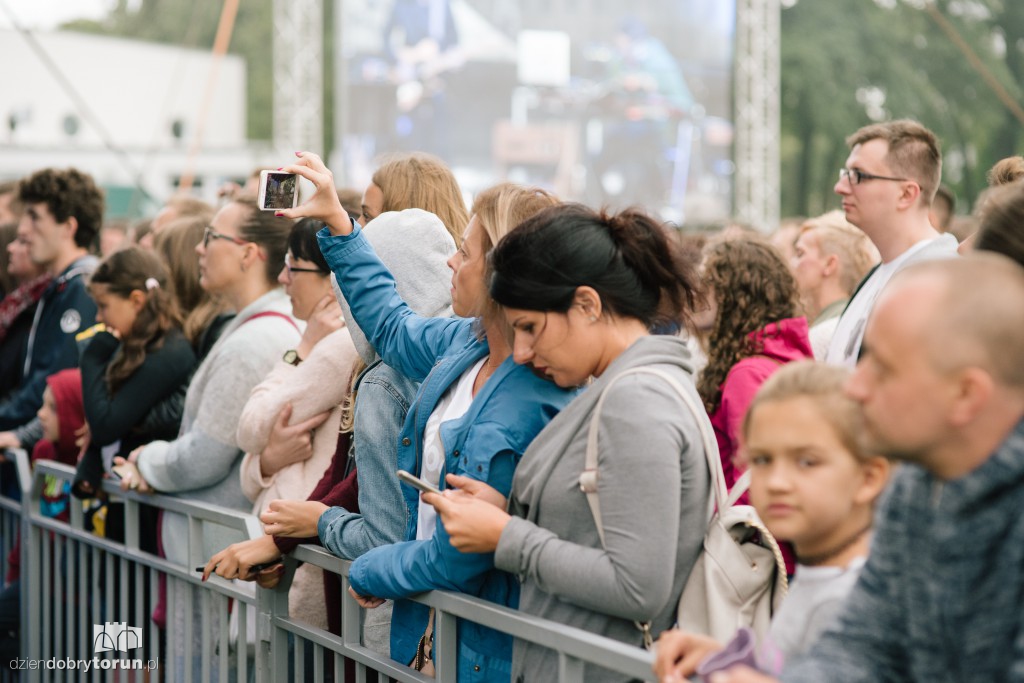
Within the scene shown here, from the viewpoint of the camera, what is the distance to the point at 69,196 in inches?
220

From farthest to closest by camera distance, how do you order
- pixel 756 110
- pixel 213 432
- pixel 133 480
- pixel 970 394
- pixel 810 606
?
pixel 756 110
pixel 133 480
pixel 213 432
pixel 810 606
pixel 970 394

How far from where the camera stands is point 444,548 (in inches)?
91.4

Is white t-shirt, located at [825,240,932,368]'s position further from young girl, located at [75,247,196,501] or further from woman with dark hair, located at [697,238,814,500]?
young girl, located at [75,247,196,501]

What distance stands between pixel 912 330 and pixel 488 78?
1522cm

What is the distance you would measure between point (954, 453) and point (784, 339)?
2298mm

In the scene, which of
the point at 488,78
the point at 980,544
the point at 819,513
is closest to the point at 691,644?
the point at 819,513

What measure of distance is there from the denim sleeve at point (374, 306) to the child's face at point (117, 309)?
1418 millimetres

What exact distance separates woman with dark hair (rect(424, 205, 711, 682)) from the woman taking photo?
92 millimetres

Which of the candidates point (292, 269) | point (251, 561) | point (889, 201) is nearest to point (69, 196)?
point (292, 269)

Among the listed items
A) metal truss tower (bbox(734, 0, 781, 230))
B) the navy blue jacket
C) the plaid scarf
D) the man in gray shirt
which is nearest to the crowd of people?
the man in gray shirt

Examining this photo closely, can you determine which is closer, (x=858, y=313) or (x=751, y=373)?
(x=751, y=373)

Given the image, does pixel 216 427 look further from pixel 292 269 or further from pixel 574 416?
pixel 574 416

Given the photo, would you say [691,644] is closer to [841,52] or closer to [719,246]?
[719,246]

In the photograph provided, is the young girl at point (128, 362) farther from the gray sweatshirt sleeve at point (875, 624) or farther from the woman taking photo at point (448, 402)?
the gray sweatshirt sleeve at point (875, 624)
